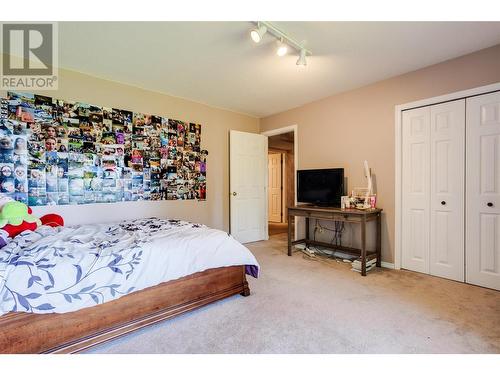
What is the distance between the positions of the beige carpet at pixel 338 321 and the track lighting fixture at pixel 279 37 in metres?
2.24

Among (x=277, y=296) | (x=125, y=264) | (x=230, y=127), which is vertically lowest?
(x=277, y=296)

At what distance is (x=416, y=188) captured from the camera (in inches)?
117

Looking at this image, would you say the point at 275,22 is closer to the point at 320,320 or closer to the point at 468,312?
the point at 320,320

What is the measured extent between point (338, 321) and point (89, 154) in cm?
321

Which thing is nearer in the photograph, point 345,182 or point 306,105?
point 345,182

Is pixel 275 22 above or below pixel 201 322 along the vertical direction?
above

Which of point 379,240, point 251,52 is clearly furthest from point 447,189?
point 251,52

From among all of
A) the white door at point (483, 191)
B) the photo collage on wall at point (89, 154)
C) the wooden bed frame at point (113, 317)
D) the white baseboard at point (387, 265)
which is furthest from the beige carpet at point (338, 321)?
the photo collage on wall at point (89, 154)

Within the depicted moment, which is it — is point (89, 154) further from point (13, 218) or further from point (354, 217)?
point (354, 217)

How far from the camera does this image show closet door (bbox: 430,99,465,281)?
2.64m

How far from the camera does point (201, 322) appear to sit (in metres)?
1.90
